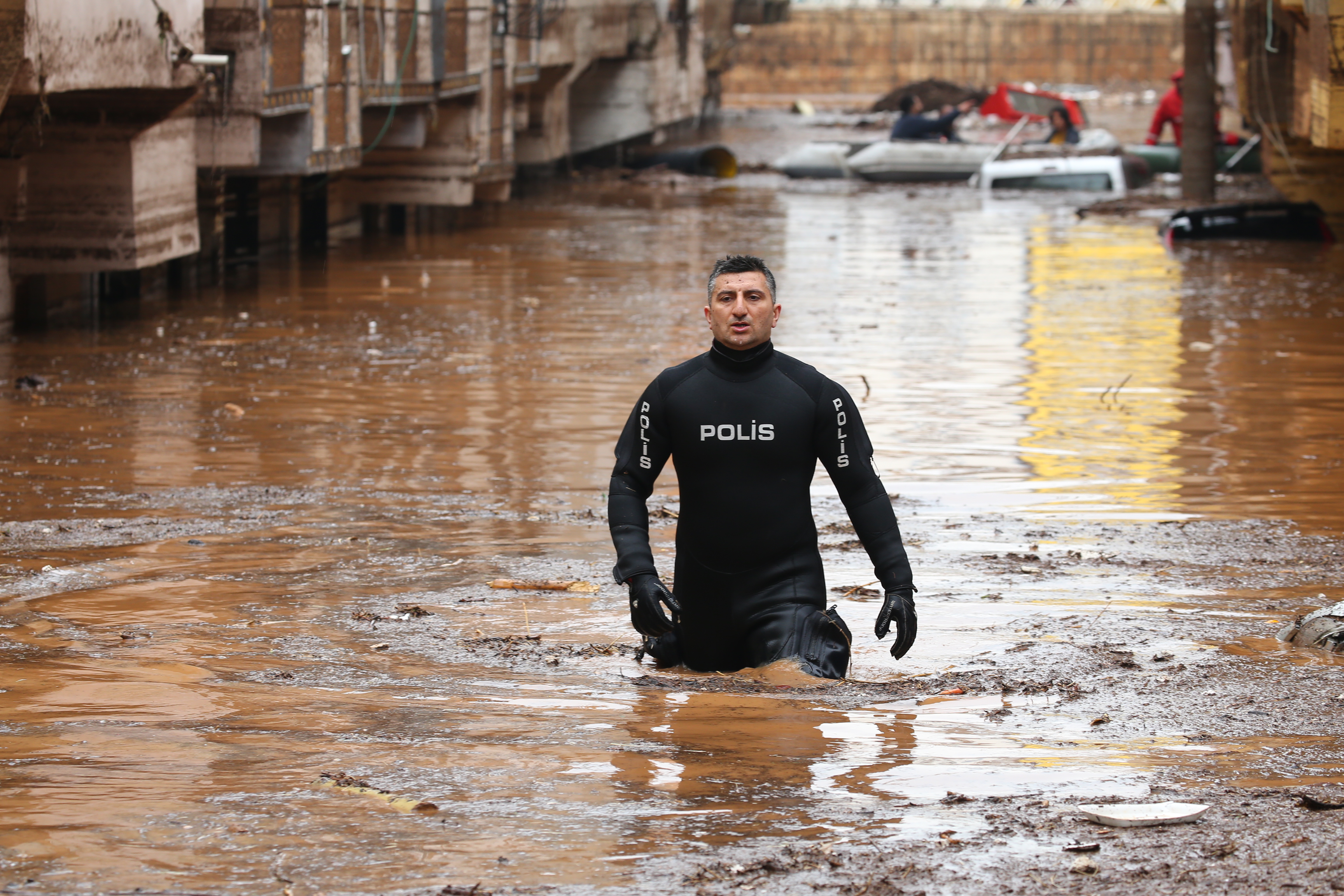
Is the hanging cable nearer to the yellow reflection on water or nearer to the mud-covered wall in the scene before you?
the yellow reflection on water

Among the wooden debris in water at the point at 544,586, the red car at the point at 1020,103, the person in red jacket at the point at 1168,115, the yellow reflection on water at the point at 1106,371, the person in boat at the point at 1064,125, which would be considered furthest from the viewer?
the person in boat at the point at 1064,125

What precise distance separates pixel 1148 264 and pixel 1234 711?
50.4ft

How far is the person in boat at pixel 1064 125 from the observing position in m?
33.4

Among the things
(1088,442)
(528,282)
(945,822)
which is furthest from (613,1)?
(945,822)

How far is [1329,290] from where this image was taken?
17406 mm

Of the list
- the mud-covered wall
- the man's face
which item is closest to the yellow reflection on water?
the man's face

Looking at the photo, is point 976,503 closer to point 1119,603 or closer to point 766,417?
point 1119,603

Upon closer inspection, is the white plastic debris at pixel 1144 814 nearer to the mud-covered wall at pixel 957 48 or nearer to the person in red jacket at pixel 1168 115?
the person in red jacket at pixel 1168 115

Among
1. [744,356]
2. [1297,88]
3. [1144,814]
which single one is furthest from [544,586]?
[1297,88]

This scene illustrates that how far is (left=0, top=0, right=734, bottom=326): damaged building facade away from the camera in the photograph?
1326 cm

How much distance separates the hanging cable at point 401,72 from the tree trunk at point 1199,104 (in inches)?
436

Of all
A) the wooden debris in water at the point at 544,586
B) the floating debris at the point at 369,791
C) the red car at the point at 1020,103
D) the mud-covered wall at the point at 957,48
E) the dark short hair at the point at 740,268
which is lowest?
the wooden debris in water at the point at 544,586

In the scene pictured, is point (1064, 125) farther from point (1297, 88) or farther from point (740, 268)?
point (740, 268)

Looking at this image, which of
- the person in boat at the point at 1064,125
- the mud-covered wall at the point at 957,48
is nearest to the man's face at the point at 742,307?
the person in boat at the point at 1064,125
